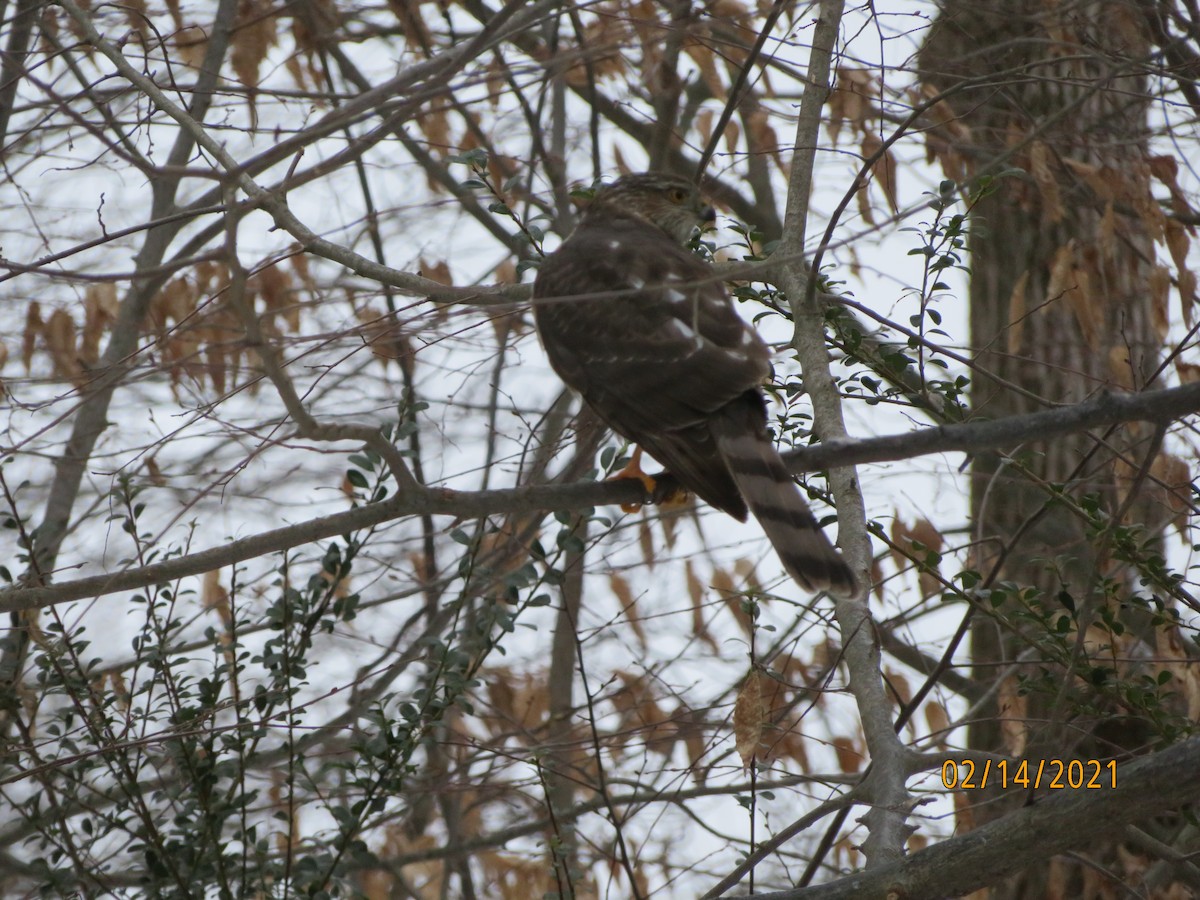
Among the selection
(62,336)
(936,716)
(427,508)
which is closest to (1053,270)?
(936,716)

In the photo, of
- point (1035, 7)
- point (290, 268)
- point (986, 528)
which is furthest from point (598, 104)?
point (986, 528)

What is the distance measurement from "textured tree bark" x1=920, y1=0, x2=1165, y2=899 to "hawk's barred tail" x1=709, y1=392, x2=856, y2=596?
4.21 ft

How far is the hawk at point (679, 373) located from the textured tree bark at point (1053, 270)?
3.99ft

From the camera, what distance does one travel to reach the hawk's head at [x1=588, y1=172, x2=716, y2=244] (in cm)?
506

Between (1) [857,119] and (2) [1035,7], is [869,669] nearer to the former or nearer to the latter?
(1) [857,119]

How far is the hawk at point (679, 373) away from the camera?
138 inches

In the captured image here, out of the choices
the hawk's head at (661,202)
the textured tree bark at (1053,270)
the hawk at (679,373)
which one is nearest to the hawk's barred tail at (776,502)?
the hawk at (679,373)

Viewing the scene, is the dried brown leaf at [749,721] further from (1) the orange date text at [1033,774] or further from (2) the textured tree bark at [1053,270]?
(2) the textured tree bark at [1053,270]

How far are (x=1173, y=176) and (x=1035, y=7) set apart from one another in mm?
1518

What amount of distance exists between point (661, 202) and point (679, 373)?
1.44 metres

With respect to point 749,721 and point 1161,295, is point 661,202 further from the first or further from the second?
point 749,721

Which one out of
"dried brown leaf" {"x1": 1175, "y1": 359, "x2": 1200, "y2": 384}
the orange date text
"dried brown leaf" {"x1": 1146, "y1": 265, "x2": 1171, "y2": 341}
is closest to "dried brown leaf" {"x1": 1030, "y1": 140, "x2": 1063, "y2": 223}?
"dried brown leaf" {"x1": 1146, "y1": 265, "x2": 1171, "y2": 341}

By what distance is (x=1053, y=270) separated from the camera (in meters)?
4.84

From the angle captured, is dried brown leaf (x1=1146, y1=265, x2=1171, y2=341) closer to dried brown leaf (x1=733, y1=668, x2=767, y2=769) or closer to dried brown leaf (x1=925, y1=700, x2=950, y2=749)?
dried brown leaf (x1=925, y1=700, x2=950, y2=749)
